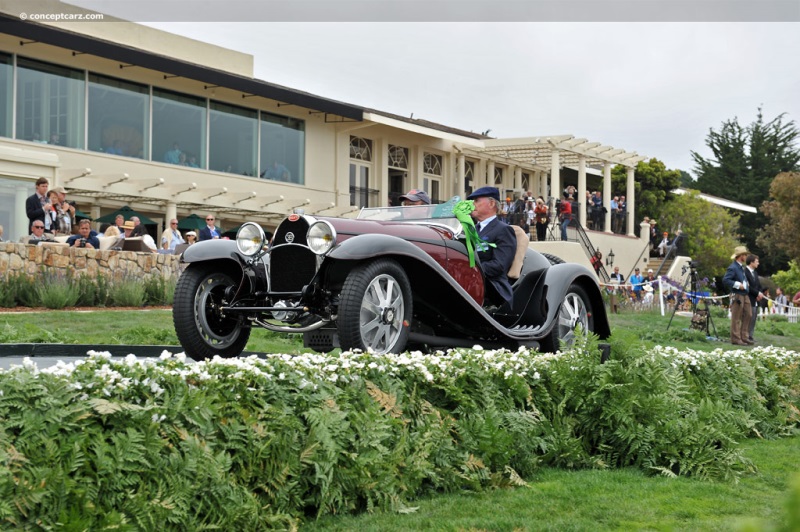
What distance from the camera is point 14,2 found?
81.1 ft

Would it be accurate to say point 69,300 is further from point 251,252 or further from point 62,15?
point 62,15

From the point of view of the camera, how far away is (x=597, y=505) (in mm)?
5086

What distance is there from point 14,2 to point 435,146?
1732cm

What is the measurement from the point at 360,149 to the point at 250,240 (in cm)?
2792

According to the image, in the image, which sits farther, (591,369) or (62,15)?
(62,15)

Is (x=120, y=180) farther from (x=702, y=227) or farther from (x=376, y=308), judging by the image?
(x=702, y=227)

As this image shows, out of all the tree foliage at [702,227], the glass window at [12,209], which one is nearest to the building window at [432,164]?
the tree foliage at [702,227]

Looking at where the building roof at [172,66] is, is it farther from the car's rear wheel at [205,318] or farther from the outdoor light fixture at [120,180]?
the car's rear wheel at [205,318]

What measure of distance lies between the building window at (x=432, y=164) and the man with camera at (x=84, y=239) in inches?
850

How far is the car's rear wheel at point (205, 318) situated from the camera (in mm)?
7699

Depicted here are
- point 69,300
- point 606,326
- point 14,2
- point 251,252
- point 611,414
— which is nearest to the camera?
point 611,414

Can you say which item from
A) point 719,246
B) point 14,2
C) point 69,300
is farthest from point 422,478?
point 719,246

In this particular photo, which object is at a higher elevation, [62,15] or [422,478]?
[62,15]

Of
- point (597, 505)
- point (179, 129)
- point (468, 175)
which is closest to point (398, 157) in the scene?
point (468, 175)
